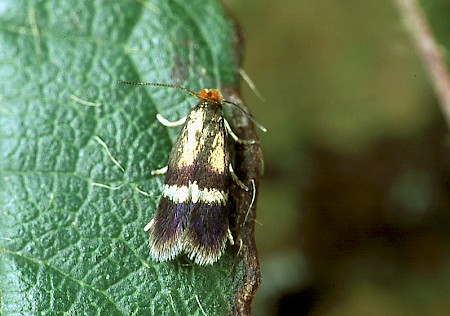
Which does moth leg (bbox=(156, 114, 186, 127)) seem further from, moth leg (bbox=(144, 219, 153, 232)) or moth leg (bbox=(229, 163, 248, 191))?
moth leg (bbox=(144, 219, 153, 232))

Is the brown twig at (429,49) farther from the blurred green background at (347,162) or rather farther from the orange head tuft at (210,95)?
the orange head tuft at (210,95)

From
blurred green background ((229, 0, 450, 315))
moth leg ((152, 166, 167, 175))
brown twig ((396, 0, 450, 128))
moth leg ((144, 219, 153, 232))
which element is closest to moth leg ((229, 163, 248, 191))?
moth leg ((152, 166, 167, 175))

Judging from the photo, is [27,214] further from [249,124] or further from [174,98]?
[249,124]

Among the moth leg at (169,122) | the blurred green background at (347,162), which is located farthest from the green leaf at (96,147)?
the blurred green background at (347,162)

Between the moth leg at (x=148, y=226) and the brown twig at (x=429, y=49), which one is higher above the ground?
the brown twig at (x=429, y=49)

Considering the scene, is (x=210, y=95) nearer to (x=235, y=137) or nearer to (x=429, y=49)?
(x=235, y=137)

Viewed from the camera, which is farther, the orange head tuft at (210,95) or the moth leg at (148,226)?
the orange head tuft at (210,95)

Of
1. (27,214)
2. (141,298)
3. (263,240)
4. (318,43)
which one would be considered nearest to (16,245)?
(27,214)
